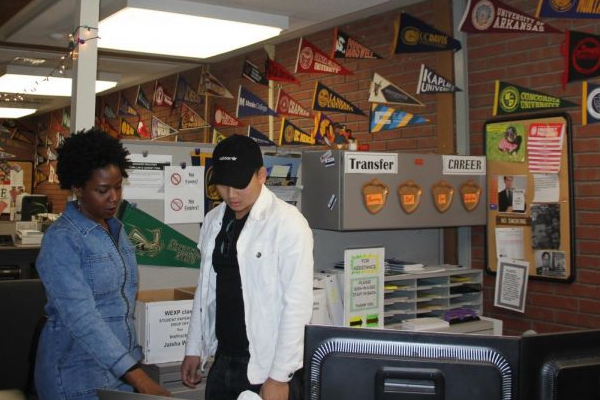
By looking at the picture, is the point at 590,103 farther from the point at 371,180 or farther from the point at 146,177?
the point at 146,177

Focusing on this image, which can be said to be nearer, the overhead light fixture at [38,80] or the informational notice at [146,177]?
the informational notice at [146,177]

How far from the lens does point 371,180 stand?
3195 mm

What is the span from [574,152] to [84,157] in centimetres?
249

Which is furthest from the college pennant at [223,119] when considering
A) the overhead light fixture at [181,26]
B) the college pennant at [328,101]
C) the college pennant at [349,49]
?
the overhead light fixture at [181,26]

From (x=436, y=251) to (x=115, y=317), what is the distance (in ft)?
7.54

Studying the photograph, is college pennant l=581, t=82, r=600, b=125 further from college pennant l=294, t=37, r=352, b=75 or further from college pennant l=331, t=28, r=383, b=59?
college pennant l=294, t=37, r=352, b=75

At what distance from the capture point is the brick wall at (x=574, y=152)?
3.35m

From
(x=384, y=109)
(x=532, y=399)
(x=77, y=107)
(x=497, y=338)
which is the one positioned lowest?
(x=532, y=399)

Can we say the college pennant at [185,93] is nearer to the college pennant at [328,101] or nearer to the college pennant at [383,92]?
the college pennant at [328,101]

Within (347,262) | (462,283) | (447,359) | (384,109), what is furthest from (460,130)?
(447,359)

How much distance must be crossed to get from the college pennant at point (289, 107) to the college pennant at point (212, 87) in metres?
1.03

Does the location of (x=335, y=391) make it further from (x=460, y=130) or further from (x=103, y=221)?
(x=460, y=130)

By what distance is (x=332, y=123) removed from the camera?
557cm

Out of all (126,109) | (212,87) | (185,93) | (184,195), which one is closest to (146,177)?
(184,195)
